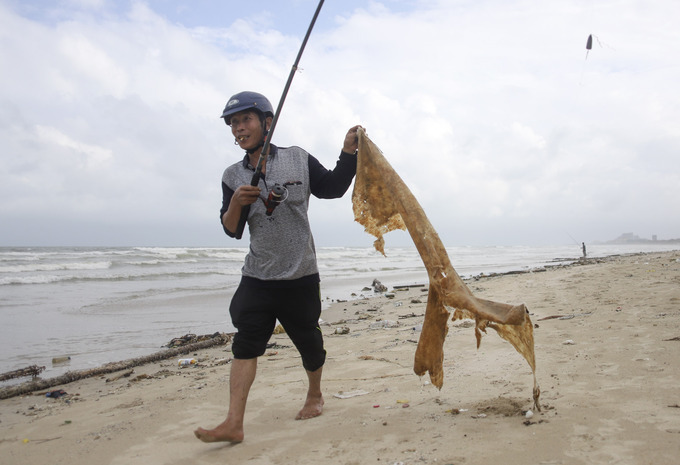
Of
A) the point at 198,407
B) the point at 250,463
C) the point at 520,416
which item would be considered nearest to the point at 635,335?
the point at 520,416

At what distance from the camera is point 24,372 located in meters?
5.21

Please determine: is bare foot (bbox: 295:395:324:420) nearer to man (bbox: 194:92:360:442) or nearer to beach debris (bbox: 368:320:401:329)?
man (bbox: 194:92:360:442)

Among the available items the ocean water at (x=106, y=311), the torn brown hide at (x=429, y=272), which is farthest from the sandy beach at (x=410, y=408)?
the ocean water at (x=106, y=311)

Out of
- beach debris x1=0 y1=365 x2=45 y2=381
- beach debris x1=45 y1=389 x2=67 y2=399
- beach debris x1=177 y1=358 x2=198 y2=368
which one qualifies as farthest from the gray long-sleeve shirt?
beach debris x1=0 y1=365 x2=45 y2=381

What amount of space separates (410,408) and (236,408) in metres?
1.09

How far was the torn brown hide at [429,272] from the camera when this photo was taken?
2400 mm

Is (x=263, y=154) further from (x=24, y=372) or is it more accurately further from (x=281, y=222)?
(x=24, y=372)

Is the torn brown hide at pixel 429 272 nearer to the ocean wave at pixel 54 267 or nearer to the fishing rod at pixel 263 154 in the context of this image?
the fishing rod at pixel 263 154

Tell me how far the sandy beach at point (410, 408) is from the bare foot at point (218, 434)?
2.5 inches

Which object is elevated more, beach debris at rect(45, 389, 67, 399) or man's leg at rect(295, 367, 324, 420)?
man's leg at rect(295, 367, 324, 420)

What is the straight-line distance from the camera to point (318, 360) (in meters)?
3.18

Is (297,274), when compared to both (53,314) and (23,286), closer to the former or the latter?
(53,314)

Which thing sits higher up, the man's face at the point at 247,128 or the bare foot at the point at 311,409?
the man's face at the point at 247,128

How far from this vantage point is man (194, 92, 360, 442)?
115 inches
